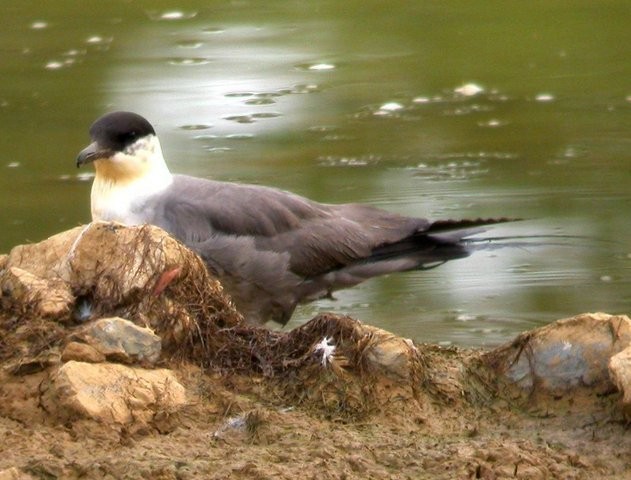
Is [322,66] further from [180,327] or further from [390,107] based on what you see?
[180,327]

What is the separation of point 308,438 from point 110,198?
9.85 feet

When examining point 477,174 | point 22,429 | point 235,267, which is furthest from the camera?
point 477,174

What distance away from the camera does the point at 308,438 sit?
4324mm

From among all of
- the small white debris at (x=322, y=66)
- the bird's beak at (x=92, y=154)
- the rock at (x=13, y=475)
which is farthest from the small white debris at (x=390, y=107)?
the rock at (x=13, y=475)

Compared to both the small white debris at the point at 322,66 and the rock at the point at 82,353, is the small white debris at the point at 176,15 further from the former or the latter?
the rock at the point at 82,353

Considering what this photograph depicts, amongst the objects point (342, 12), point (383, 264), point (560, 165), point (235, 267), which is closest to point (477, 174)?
point (560, 165)

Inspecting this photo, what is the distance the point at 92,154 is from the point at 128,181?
0.23 metres

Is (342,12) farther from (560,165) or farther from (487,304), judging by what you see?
(487,304)

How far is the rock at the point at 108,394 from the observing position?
4273 mm

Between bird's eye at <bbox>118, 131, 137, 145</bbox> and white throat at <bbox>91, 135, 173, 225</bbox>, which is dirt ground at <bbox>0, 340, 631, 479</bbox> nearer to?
white throat at <bbox>91, 135, 173, 225</bbox>

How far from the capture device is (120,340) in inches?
178

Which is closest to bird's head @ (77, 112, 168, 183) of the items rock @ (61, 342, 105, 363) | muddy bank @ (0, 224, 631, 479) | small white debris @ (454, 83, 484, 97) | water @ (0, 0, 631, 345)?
water @ (0, 0, 631, 345)

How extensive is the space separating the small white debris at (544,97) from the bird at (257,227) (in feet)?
11.2

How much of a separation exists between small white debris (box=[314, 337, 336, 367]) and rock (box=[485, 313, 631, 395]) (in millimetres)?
528
